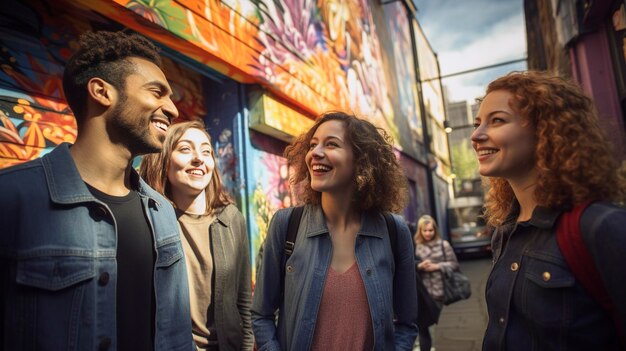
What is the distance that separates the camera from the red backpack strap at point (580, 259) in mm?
1293

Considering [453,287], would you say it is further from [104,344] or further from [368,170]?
[104,344]

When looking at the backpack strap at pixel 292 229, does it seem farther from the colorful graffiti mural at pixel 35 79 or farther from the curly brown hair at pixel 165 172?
the colorful graffiti mural at pixel 35 79

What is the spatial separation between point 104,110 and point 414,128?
14644 mm

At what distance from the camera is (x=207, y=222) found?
8.23 feet

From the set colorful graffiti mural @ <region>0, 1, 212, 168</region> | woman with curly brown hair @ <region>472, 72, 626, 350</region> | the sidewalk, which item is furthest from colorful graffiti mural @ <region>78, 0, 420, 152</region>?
the sidewalk

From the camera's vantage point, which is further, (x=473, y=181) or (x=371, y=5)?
(x=473, y=181)

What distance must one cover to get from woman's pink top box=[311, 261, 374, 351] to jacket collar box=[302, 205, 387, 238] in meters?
0.26

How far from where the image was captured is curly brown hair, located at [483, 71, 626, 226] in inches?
57.7

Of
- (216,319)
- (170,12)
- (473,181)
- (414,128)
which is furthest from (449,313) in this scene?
(473,181)

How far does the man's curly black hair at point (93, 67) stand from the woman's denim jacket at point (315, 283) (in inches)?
43.4

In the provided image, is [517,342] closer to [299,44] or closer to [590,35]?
[299,44]

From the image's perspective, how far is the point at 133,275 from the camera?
1495 mm

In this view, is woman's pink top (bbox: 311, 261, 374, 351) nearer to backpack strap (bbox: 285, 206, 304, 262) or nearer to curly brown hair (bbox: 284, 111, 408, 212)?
backpack strap (bbox: 285, 206, 304, 262)

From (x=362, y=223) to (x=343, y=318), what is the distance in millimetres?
529
